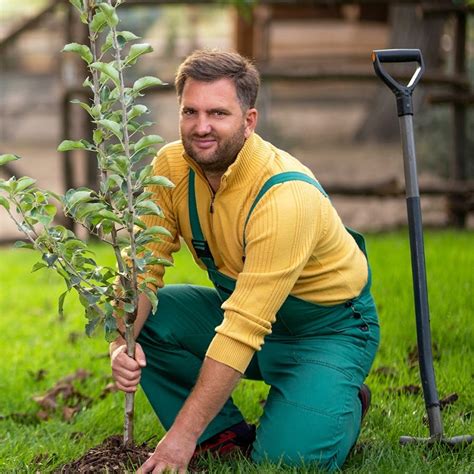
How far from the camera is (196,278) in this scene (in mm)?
6445

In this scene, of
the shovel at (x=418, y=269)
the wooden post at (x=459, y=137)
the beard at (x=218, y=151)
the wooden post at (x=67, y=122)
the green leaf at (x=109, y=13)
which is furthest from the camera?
the wooden post at (x=67, y=122)

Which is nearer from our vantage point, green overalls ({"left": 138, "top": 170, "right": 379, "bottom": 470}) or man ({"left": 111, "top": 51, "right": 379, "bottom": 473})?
man ({"left": 111, "top": 51, "right": 379, "bottom": 473})

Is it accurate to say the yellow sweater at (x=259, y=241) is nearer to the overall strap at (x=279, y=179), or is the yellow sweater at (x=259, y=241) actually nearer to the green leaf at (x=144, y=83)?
the overall strap at (x=279, y=179)

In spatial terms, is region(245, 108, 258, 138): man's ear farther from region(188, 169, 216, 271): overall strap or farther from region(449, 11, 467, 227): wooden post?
region(449, 11, 467, 227): wooden post

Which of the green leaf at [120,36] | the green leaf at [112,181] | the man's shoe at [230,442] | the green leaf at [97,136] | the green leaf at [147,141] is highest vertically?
the green leaf at [120,36]

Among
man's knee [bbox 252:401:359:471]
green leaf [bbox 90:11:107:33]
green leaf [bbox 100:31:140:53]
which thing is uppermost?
green leaf [bbox 90:11:107:33]

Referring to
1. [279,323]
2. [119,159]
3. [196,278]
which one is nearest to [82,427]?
[279,323]

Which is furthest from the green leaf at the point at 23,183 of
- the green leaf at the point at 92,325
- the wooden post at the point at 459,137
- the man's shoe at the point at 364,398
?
the wooden post at the point at 459,137

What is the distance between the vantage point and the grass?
3434 mm

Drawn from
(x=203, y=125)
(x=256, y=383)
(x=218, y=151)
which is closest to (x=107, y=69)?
(x=203, y=125)

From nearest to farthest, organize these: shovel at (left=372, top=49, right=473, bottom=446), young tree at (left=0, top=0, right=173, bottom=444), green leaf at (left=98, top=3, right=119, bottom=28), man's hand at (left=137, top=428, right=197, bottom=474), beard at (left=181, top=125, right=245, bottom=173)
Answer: green leaf at (left=98, top=3, right=119, bottom=28)
young tree at (left=0, top=0, right=173, bottom=444)
man's hand at (left=137, top=428, right=197, bottom=474)
beard at (left=181, top=125, right=245, bottom=173)
shovel at (left=372, top=49, right=473, bottom=446)

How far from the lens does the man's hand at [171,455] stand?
9.96 feet

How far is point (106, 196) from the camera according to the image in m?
3.02

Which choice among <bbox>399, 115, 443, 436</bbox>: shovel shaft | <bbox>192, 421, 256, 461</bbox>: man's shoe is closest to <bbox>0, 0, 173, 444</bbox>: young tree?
<bbox>192, 421, 256, 461</bbox>: man's shoe
